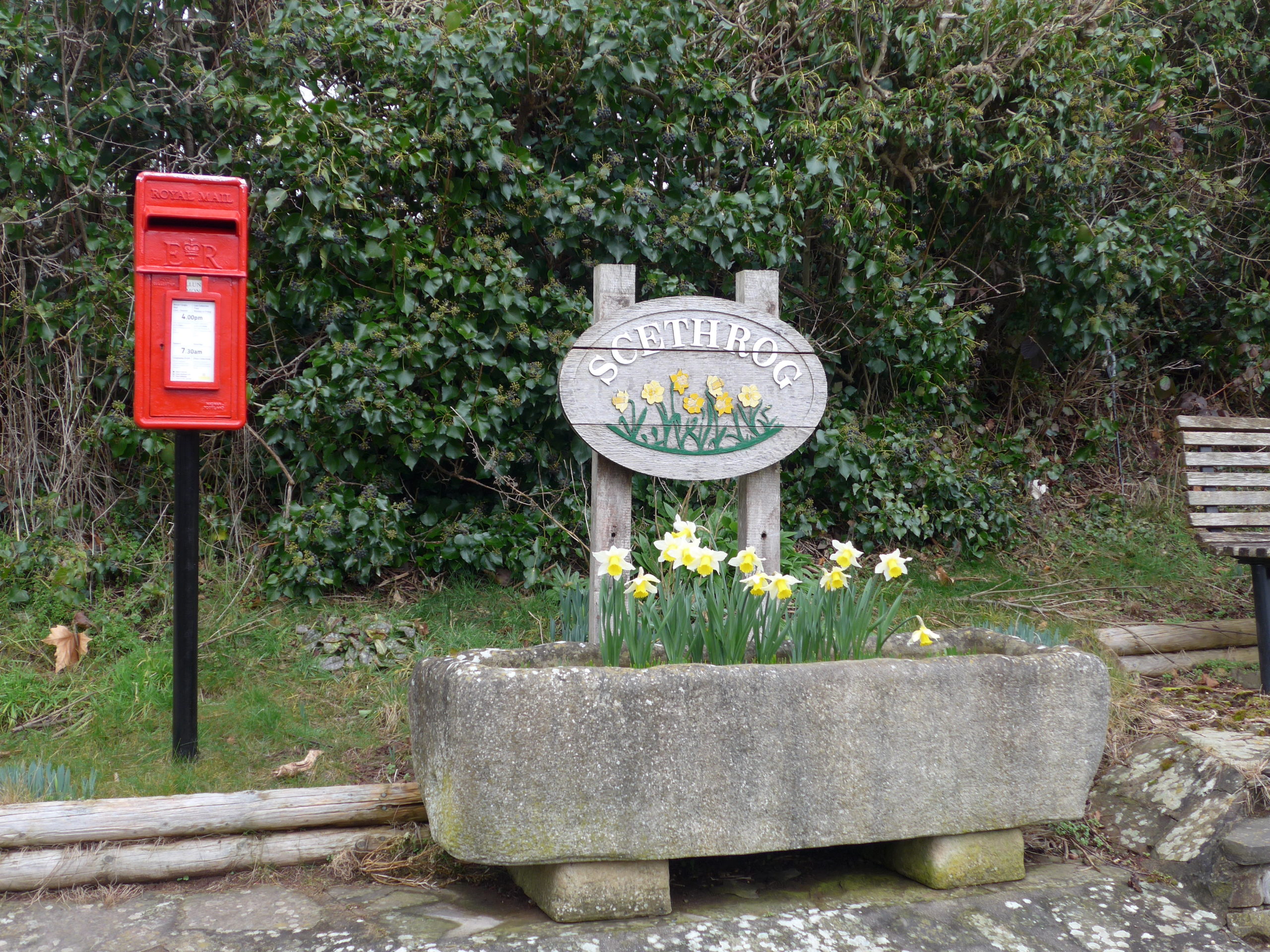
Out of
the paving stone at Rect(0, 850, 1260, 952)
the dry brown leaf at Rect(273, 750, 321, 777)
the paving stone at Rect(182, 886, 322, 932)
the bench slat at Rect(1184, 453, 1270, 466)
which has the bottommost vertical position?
the paving stone at Rect(0, 850, 1260, 952)

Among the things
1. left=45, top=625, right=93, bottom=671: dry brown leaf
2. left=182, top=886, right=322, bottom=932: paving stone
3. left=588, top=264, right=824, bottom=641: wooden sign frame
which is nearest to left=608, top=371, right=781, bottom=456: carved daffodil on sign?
left=588, top=264, right=824, bottom=641: wooden sign frame

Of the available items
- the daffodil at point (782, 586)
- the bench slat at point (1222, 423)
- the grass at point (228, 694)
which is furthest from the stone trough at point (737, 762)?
the bench slat at point (1222, 423)

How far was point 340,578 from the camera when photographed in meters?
4.43

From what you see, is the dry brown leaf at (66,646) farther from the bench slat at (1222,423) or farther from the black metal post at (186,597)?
the bench slat at (1222,423)

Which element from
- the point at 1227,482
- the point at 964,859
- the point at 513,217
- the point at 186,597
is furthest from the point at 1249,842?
the point at 513,217

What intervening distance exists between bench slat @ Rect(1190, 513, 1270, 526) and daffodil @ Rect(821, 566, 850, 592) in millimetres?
2291

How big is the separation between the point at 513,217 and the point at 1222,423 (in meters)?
3.44

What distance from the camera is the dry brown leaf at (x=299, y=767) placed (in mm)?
3059

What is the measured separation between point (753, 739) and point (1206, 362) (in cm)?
598

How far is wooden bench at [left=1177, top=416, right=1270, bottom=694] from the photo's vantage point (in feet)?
13.8

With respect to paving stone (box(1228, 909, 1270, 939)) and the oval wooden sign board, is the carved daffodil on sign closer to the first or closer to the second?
the oval wooden sign board

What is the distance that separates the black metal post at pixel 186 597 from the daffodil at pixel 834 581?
1969mm

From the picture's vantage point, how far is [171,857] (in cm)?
255

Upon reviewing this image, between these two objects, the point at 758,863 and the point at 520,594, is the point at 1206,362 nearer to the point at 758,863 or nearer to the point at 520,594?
the point at 520,594
